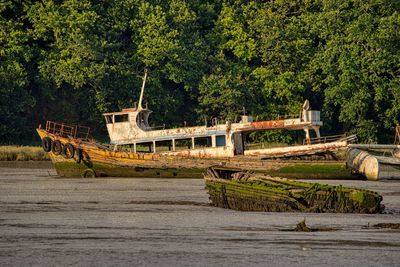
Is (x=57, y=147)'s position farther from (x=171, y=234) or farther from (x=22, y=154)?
(x=171, y=234)

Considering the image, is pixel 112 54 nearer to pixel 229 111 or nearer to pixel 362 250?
pixel 229 111

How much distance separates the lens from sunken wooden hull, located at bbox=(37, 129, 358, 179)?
63656 mm

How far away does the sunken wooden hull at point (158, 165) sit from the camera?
209 ft

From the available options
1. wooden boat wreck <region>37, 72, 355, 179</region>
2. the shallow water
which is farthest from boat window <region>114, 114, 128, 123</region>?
the shallow water

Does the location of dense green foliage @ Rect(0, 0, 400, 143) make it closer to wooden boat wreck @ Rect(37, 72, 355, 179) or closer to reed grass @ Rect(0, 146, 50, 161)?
reed grass @ Rect(0, 146, 50, 161)

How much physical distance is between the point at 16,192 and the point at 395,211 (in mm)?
16766

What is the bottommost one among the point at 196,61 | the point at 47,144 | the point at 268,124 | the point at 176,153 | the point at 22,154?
the point at 176,153

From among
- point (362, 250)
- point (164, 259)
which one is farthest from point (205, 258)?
point (362, 250)

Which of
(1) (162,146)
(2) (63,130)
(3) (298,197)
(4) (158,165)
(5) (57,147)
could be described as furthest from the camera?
(2) (63,130)

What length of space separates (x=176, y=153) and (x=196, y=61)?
2693cm

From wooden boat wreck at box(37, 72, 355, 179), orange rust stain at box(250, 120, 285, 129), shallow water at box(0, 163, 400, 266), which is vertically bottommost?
shallow water at box(0, 163, 400, 266)

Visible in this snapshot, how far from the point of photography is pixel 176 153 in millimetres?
67250

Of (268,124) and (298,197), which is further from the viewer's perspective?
(268,124)

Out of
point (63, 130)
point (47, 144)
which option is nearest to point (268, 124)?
point (47, 144)
